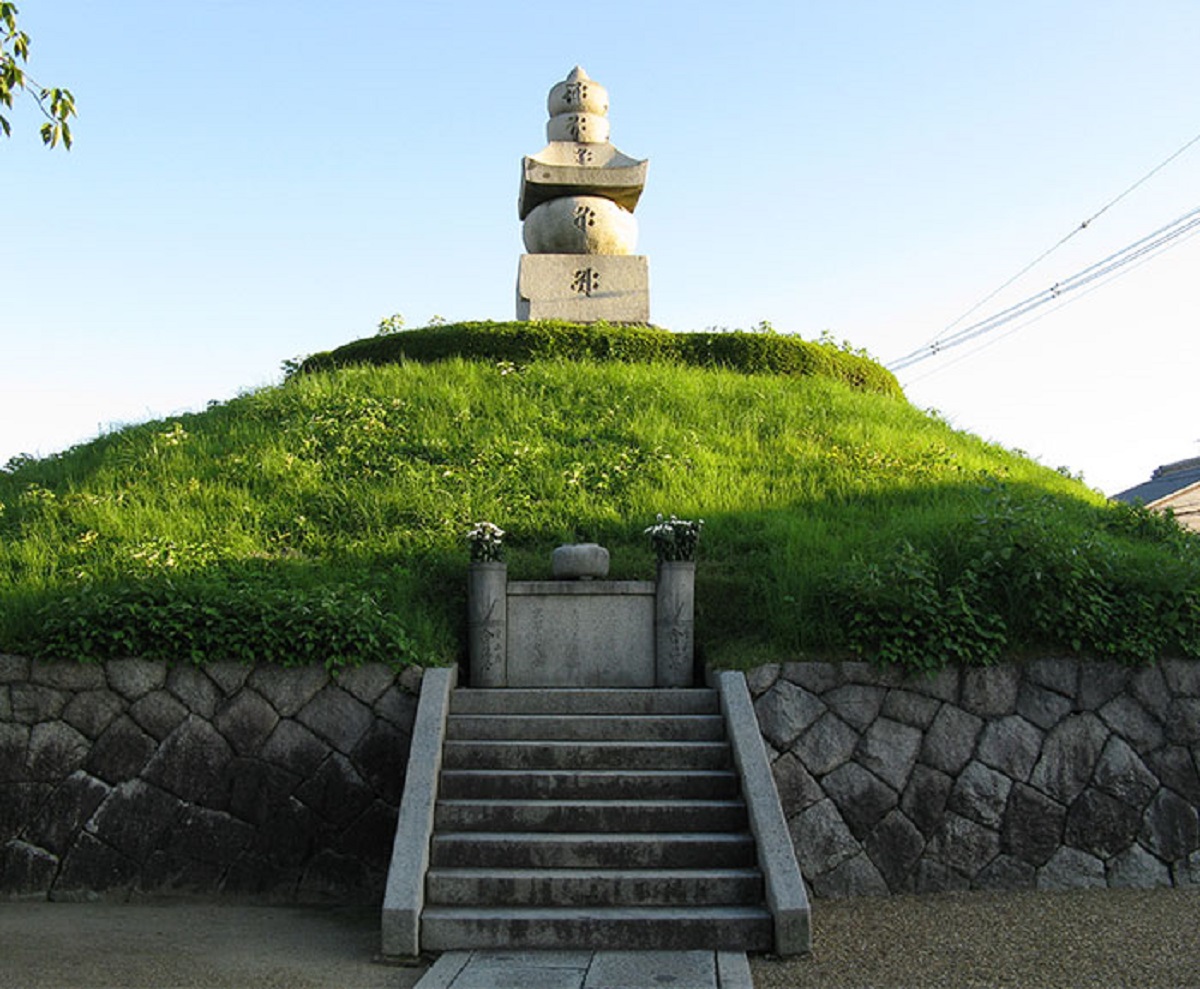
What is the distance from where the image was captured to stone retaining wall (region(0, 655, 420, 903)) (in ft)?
24.4

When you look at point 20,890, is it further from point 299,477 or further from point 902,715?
point 902,715

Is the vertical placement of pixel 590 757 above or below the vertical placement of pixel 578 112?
below

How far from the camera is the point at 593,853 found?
661 cm

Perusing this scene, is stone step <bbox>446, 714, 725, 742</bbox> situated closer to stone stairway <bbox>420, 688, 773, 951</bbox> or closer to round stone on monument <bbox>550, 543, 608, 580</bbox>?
stone stairway <bbox>420, 688, 773, 951</bbox>

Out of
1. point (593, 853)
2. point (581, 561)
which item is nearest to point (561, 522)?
point (581, 561)

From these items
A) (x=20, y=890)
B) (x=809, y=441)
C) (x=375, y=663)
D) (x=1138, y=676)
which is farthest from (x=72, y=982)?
(x=809, y=441)

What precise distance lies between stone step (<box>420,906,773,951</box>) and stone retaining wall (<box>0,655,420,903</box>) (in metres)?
1.55

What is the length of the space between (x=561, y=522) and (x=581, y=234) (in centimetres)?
840

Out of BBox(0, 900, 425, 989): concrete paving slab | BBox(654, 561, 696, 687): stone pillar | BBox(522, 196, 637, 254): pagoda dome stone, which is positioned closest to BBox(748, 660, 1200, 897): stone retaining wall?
BBox(654, 561, 696, 687): stone pillar

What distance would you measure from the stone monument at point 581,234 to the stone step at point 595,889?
480 inches

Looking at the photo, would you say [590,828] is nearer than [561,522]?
Yes

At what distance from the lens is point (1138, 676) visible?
7.96 m

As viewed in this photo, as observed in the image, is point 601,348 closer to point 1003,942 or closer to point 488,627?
point 488,627

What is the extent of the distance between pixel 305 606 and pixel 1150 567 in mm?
6383
